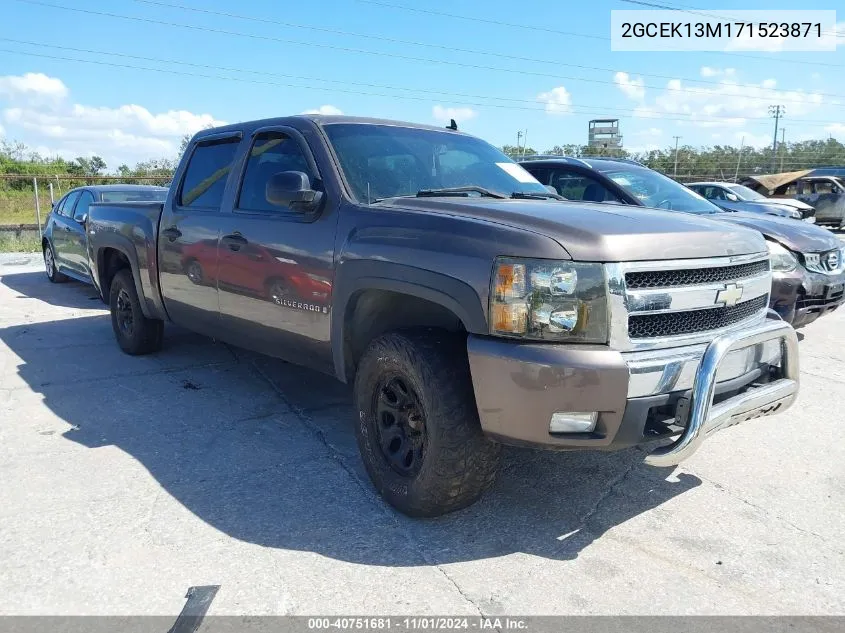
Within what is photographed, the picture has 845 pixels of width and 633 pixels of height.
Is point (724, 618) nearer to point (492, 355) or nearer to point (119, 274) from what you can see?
point (492, 355)

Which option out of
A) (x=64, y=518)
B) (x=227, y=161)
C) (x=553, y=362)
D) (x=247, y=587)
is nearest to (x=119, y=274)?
(x=227, y=161)

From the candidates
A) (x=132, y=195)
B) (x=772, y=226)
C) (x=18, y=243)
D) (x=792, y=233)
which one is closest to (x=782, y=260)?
(x=792, y=233)

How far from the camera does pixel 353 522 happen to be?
10.1 ft

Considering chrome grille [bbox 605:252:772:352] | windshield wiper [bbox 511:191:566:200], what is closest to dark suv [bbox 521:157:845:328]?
windshield wiper [bbox 511:191:566:200]

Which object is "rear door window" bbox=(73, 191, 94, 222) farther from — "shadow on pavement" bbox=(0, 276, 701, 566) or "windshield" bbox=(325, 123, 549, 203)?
"windshield" bbox=(325, 123, 549, 203)

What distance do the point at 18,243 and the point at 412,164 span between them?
17010mm

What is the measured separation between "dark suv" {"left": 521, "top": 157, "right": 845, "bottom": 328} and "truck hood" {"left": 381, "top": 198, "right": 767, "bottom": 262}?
83.1 inches

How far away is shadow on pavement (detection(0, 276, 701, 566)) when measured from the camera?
2.96m

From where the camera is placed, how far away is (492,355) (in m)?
2.62

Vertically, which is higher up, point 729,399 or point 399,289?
point 399,289

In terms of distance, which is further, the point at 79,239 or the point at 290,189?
the point at 79,239

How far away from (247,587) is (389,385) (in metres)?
1.08

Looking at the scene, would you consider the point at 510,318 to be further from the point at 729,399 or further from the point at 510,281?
the point at 729,399

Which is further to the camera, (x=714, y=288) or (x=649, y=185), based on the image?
(x=649, y=185)
